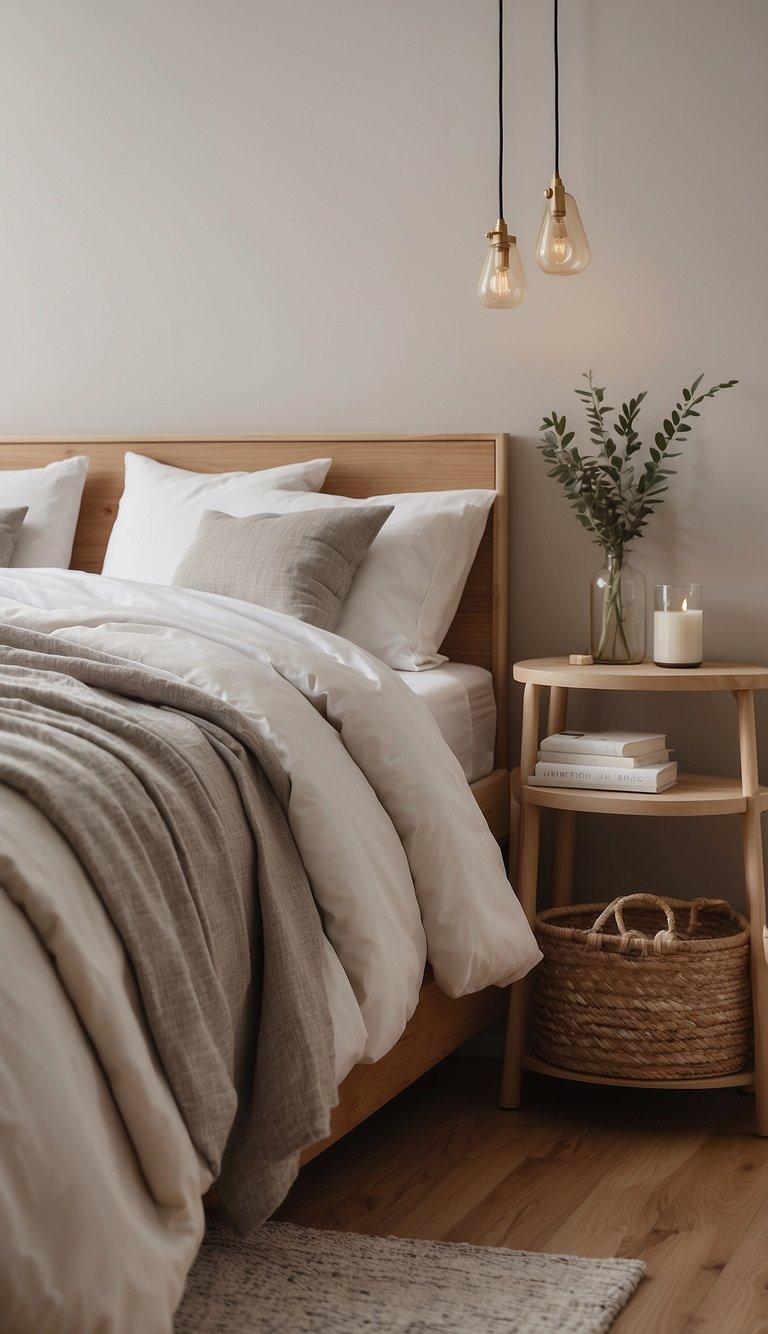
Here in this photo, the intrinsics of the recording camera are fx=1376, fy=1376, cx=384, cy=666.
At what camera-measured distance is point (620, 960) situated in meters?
2.37

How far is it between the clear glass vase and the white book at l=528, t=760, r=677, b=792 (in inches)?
10.3

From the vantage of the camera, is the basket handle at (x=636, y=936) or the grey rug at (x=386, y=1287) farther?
the basket handle at (x=636, y=936)

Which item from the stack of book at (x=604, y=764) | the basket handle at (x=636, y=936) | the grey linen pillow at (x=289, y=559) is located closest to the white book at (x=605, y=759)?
the stack of book at (x=604, y=764)

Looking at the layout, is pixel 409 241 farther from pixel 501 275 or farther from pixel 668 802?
pixel 668 802

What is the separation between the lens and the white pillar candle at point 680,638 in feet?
8.32

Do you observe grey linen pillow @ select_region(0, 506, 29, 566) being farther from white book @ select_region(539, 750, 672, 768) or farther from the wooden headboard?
white book @ select_region(539, 750, 672, 768)

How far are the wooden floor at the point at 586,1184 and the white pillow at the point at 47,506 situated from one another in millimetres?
1440

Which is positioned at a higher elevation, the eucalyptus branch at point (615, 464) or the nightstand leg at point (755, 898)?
the eucalyptus branch at point (615, 464)

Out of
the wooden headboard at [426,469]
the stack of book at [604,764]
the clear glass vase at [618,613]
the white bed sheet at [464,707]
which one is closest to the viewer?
the stack of book at [604,764]

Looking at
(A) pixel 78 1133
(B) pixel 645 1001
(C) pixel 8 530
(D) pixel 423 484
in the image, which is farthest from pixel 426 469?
(A) pixel 78 1133

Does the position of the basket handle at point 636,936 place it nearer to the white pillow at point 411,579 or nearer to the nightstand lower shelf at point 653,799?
the nightstand lower shelf at point 653,799

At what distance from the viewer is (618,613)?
105 inches

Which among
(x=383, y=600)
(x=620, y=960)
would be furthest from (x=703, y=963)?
(x=383, y=600)

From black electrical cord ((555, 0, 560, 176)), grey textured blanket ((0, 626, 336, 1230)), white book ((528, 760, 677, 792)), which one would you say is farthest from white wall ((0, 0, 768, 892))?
grey textured blanket ((0, 626, 336, 1230))
